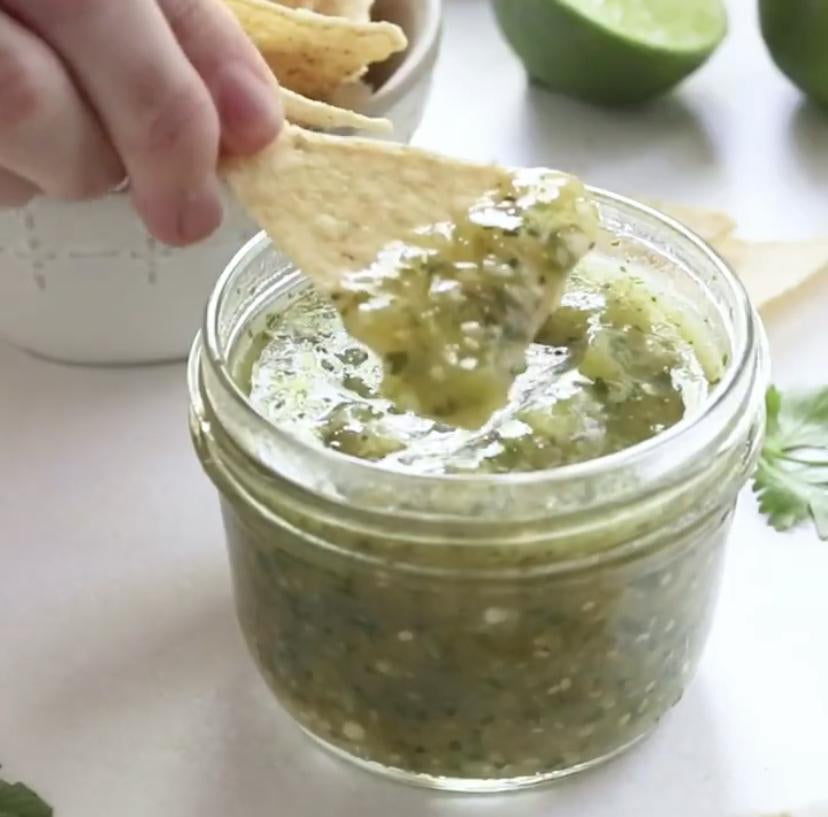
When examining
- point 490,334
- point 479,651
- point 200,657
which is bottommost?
point 200,657

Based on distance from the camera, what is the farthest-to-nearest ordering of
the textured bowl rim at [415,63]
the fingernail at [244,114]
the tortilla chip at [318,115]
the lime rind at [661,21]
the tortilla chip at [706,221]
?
the lime rind at [661,21] < the tortilla chip at [706,221] < the textured bowl rim at [415,63] < the tortilla chip at [318,115] < the fingernail at [244,114]

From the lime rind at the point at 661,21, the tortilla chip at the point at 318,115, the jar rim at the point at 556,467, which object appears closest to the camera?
the jar rim at the point at 556,467

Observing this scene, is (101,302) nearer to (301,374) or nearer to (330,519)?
(301,374)

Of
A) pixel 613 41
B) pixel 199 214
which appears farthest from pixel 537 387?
pixel 613 41

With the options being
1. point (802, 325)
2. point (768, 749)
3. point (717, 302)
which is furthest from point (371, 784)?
point (802, 325)

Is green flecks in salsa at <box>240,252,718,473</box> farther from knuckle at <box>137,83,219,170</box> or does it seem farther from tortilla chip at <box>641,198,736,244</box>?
tortilla chip at <box>641,198,736,244</box>

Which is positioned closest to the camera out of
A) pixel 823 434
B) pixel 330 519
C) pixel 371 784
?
pixel 330 519

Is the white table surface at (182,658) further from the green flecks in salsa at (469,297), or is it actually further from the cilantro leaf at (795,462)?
the green flecks in salsa at (469,297)

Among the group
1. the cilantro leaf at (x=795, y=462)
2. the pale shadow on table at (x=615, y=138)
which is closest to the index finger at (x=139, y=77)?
the cilantro leaf at (x=795, y=462)
